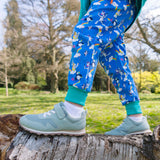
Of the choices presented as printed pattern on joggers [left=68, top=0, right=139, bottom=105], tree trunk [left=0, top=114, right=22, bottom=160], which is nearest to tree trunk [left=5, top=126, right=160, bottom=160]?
printed pattern on joggers [left=68, top=0, right=139, bottom=105]

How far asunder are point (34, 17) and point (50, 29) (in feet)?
5.24

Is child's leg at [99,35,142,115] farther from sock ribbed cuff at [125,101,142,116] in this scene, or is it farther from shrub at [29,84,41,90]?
shrub at [29,84,41,90]

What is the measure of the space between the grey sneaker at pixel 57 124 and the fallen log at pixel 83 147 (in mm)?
47

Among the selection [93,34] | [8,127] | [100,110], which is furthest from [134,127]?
[100,110]

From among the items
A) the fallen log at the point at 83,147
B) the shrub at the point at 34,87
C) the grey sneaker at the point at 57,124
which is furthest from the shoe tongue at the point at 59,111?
the shrub at the point at 34,87

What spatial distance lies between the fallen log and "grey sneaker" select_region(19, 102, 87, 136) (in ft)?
0.15

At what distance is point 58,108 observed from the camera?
1059mm

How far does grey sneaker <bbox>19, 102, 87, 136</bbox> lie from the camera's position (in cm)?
102

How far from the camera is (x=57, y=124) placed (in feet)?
3.36

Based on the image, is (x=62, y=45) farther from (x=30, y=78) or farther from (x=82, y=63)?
(x=82, y=63)

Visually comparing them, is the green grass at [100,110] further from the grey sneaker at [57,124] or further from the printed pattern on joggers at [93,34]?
the printed pattern on joggers at [93,34]

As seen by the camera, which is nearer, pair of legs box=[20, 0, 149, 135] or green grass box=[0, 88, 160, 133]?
pair of legs box=[20, 0, 149, 135]

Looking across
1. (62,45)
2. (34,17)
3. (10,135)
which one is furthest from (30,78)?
(10,135)

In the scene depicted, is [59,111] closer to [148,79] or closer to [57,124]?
[57,124]
